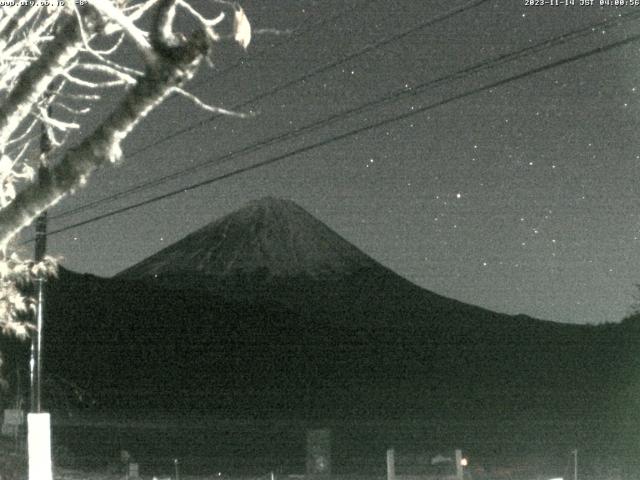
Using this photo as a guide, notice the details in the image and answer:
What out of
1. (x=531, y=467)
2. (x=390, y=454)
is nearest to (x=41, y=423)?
(x=390, y=454)

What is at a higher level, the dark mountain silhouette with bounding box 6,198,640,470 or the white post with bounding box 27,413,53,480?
the dark mountain silhouette with bounding box 6,198,640,470

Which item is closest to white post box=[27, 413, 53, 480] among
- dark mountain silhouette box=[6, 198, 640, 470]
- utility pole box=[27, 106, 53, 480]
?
utility pole box=[27, 106, 53, 480]

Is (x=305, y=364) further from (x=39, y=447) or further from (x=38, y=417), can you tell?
(x=39, y=447)

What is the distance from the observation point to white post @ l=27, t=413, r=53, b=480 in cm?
1770

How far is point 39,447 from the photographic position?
18047 millimetres

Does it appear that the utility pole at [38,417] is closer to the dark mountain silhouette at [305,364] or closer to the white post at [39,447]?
the white post at [39,447]

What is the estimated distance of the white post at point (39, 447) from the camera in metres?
17.7

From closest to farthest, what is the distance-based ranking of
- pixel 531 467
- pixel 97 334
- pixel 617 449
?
pixel 531 467, pixel 617 449, pixel 97 334

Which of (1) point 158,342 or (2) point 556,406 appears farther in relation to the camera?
(1) point 158,342

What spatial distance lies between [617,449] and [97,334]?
8827 centimetres

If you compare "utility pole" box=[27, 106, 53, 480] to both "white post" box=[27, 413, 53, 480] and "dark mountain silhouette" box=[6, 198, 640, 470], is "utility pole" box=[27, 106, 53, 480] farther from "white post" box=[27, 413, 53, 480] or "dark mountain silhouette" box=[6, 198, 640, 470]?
"dark mountain silhouette" box=[6, 198, 640, 470]

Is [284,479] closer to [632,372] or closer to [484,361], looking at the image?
[632,372]

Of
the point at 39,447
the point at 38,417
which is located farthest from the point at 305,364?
the point at 39,447

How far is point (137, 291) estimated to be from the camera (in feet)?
506
